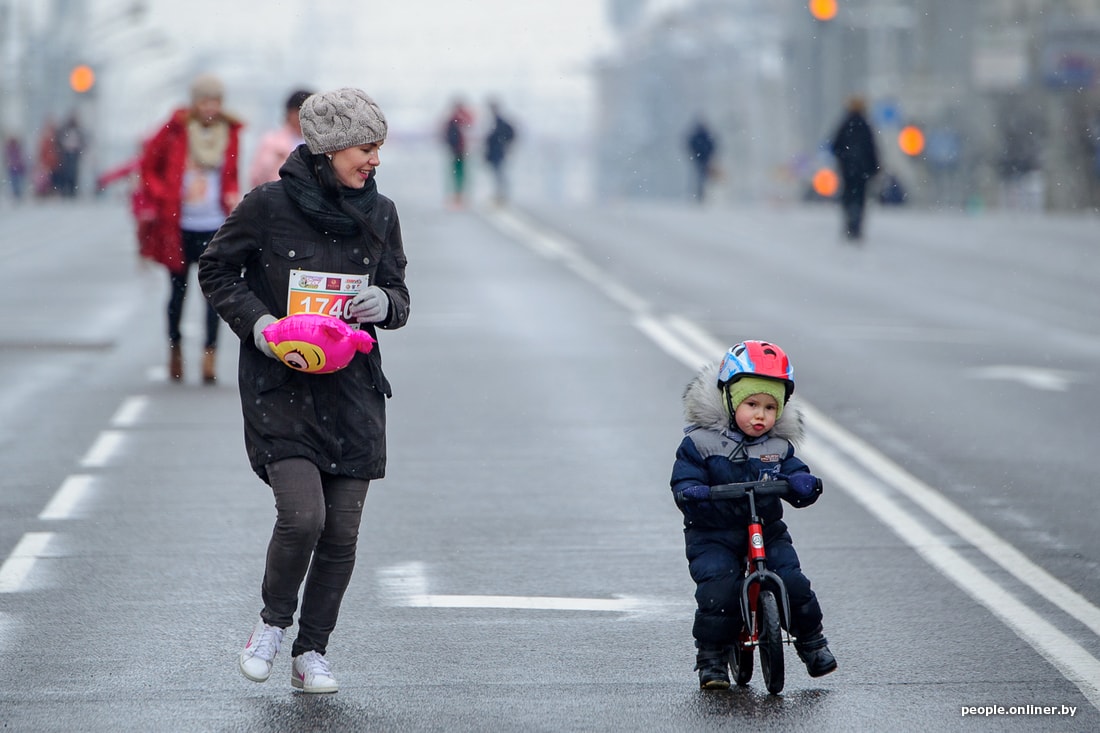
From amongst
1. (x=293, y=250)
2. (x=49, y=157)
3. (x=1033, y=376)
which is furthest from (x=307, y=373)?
(x=49, y=157)

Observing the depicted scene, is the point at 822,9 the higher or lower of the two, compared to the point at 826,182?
A: higher

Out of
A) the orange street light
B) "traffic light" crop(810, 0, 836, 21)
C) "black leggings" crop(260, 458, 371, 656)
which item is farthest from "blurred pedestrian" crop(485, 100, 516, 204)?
"black leggings" crop(260, 458, 371, 656)

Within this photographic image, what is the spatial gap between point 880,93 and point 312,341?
7871cm

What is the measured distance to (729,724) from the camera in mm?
5594

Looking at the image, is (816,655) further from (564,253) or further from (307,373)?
(564,253)

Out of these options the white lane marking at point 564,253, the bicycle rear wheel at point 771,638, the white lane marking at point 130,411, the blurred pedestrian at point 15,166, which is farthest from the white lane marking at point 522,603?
the blurred pedestrian at point 15,166

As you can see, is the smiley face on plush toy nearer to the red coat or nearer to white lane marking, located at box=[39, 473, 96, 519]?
white lane marking, located at box=[39, 473, 96, 519]

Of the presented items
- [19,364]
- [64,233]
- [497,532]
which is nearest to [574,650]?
[497,532]

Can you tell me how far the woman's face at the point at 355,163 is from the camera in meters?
5.80

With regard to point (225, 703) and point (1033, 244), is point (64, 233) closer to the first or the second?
point (1033, 244)

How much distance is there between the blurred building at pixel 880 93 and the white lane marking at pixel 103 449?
21.9 meters

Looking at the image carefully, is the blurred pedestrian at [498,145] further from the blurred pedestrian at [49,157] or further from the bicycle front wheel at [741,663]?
the bicycle front wheel at [741,663]

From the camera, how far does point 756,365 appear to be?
594cm

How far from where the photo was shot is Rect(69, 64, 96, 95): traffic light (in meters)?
50.2
